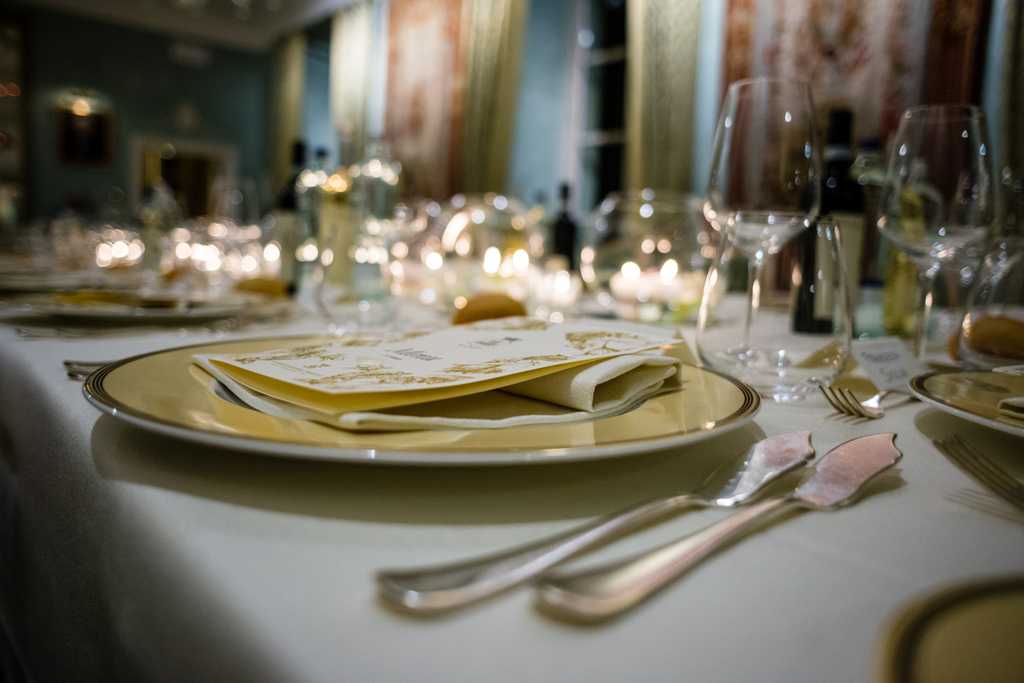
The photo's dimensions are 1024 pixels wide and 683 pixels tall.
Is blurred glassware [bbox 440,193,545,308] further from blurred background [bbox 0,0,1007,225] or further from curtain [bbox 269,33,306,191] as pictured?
curtain [bbox 269,33,306,191]

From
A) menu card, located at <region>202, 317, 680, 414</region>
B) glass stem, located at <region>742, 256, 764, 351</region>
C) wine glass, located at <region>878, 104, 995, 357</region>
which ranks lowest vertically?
menu card, located at <region>202, 317, 680, 414</region>

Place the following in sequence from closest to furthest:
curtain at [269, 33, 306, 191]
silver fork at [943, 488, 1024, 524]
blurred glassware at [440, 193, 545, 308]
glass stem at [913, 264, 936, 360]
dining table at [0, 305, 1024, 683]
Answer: dining table at [0, 305, 1024, 683], silver fork at [943, 488, 1024, 524], glass stem at [913, 264, 936, 360], blurred glassware at [440, 193, 545, 308], curtain at [269, 33, 306, 191]

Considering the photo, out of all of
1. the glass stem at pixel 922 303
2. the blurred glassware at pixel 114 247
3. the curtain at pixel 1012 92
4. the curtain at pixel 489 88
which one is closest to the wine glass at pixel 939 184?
the glass stem at pixel 922 303

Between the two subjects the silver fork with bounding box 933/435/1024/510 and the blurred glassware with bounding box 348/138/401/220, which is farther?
the blurred glassware with bounding box 348/138/401/220

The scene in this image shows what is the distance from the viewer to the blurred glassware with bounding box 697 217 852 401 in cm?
57

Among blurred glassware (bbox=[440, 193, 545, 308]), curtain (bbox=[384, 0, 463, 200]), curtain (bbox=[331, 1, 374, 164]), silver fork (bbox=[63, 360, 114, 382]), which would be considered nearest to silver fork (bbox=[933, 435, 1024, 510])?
silver fork (bbox=[63, 360, 114, 382])

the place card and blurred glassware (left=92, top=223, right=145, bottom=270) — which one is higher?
blurred glassware (left=92, top=223, right=145, bottom=270)

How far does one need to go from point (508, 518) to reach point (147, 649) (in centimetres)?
15

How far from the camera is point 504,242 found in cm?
158

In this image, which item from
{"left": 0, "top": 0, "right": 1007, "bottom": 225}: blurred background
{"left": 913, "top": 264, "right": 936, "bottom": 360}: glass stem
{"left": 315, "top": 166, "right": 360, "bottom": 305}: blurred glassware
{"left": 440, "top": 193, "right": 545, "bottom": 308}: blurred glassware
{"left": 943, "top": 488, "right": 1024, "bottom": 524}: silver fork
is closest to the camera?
{"left": 943, "top": 488, "right": 1024, "bottom": 524}: silver fork

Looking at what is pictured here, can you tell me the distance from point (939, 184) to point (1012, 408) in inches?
15.1

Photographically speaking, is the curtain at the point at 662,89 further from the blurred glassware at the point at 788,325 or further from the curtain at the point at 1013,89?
the blurred glassware at the point at 788,325

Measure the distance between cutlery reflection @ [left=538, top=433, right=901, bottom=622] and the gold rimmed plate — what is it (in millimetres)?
90

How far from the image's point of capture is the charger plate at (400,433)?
30 cm
